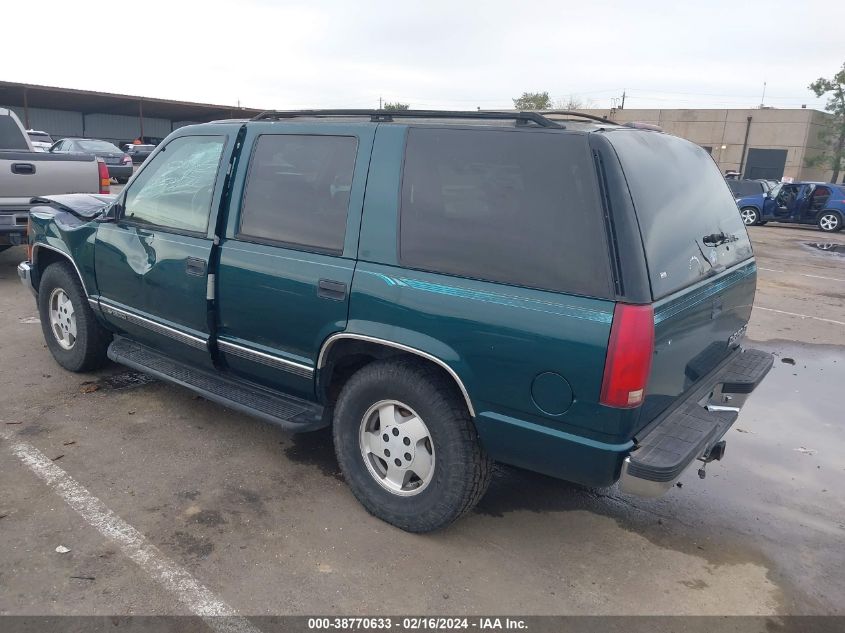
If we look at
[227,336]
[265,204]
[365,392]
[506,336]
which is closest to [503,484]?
[365,392]

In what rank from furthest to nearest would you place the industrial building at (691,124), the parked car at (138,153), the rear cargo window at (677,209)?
the industrial building at (691,124), the parked car at (138,153), the rear cargo window at (677,209)

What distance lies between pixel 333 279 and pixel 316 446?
1.41 m

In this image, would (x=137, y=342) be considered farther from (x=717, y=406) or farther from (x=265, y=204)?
(x=717, y=406)

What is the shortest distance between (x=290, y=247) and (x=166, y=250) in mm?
996

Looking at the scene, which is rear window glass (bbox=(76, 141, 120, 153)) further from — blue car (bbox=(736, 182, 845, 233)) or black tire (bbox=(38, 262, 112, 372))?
blue car (bbox=(736, 182, 845, 233))

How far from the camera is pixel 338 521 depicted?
131 inches

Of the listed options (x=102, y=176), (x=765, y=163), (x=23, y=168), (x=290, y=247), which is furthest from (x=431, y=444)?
(x=765, y=163)

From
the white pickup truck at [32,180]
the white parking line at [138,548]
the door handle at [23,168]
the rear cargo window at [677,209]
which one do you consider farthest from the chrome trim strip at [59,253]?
the rear cargo window at [677,209]

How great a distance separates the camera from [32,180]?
25.3ft

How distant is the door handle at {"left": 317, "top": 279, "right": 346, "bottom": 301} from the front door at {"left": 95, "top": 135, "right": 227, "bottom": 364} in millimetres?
884

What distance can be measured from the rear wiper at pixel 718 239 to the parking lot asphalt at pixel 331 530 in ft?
4.74

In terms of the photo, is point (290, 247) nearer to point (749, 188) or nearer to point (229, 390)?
point (229, 390)

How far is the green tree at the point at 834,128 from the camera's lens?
135 ft

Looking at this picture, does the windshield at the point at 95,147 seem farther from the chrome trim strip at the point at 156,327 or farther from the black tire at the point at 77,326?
the chrome trim strip at the point at 156,327
